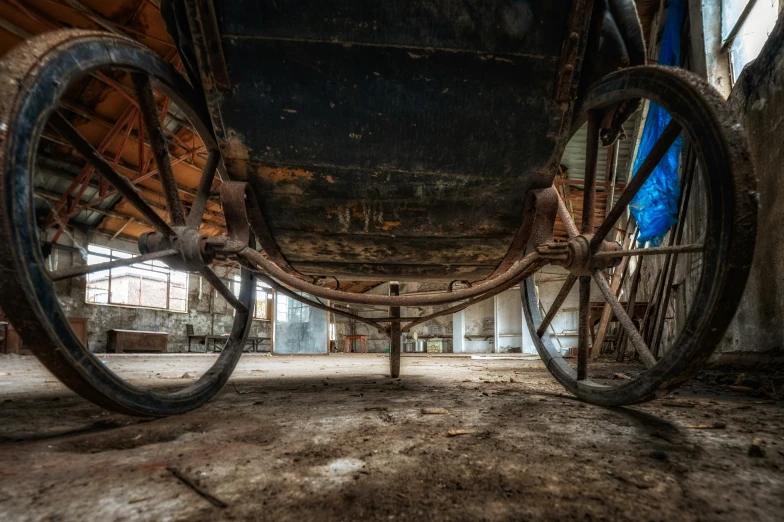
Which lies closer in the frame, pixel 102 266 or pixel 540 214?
pixel 102 266

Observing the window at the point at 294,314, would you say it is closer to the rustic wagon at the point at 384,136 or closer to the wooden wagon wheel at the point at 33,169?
the rustic wagon at the point at 384,136

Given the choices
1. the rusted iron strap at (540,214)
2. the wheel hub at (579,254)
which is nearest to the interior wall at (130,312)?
the rusted iron strap at (540,214)

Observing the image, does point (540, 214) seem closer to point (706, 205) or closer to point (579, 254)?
point (579, 254)

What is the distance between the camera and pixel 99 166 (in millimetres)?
1139

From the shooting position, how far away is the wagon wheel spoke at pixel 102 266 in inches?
36.7

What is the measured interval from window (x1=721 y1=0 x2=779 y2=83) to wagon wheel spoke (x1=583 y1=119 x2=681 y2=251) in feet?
8.17

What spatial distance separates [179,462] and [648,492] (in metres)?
0.94

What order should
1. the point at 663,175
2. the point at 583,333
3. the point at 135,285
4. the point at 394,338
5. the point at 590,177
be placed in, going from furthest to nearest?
the point at 135,285 → the point at 663,175 → the point at 394,338 → the point at 583,333 → the point at 590,177

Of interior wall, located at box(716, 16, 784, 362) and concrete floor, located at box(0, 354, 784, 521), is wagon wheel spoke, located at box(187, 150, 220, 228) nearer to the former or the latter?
concrete floor, located at box(0, 354, 784, 521)

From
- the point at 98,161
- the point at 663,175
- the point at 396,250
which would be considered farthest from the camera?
the point at 663,175

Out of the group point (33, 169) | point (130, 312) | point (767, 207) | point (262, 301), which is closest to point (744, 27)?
point (767, 207)

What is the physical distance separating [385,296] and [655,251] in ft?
3.05

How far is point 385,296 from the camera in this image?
147 centimetres

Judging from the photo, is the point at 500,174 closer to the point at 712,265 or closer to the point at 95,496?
the point at 712,265
